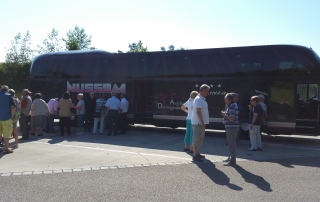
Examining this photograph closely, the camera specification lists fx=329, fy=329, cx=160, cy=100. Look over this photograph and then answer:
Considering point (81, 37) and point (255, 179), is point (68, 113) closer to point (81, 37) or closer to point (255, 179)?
point (255, 179)

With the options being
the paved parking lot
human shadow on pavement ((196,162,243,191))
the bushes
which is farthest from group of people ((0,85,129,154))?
the bushes

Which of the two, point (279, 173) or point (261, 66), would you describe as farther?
point (261, 66)

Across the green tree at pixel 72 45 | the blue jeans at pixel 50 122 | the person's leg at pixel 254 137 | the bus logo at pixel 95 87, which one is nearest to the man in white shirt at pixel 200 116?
the person's leg at pixel 254 137

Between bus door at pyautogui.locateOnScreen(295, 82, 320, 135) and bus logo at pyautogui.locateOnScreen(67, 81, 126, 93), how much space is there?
7.70m

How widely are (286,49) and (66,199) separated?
9.86 meters

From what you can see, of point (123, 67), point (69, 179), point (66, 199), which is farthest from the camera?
point (123, 67)

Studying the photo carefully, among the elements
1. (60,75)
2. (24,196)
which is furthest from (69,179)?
(60,75)

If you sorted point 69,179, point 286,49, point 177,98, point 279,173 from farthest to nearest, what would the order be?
point 177,98, point 286,49, point 279,173, point 69,179

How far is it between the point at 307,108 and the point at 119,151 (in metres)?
7.04

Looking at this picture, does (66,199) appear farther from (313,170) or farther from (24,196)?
(313,170)

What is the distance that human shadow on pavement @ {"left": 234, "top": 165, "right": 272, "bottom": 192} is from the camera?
648 centimetres

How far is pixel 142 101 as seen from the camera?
15469mm

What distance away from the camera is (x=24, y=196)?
5.83 metres

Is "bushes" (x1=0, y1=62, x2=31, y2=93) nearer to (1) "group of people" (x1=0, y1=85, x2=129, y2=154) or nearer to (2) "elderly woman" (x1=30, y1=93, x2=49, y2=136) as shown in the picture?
(1) "group of people" (x1=0, y1=85, x2=129, y2=154)
